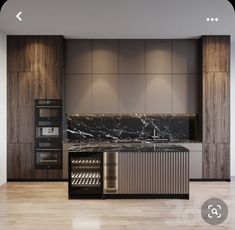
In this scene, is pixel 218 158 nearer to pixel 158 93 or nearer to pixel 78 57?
pixel 158 93

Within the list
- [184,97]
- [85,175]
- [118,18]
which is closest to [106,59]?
[118,18]

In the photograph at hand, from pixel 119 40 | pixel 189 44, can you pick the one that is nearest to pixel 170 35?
pixel 189 44

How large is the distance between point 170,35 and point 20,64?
322cm

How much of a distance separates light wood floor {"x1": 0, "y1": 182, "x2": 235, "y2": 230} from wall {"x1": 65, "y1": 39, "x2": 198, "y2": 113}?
1.99 meters

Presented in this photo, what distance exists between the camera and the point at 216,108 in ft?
21.3

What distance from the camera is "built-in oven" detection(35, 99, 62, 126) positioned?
651 cm

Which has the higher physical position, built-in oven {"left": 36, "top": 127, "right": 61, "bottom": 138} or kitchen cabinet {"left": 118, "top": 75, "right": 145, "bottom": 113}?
kitchen cabinet {"left": 118, "top": 75, "right": 145, "bottom": 113}

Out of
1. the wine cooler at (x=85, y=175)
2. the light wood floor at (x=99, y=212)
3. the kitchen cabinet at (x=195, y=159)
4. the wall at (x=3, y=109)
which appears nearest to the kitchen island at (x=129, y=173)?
the wine cooler at (x=85, y=175)

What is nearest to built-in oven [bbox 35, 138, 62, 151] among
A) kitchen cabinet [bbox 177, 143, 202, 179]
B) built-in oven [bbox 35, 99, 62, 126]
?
built-in oven [bbox 35, 99, 62, 126]

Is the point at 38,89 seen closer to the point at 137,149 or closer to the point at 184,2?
the point at 137,149

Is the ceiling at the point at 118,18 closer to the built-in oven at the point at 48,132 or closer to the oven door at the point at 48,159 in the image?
the built-in oven at the point at 48,132

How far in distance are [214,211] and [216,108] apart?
8.03 ft

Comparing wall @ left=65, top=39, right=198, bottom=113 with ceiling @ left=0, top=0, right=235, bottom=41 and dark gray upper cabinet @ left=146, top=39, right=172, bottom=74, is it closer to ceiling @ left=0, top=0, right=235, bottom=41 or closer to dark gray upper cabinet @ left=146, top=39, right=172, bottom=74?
dark gray upper cabinet @ left=146, top=39, right=172, bottom=74

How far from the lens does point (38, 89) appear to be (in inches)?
257
